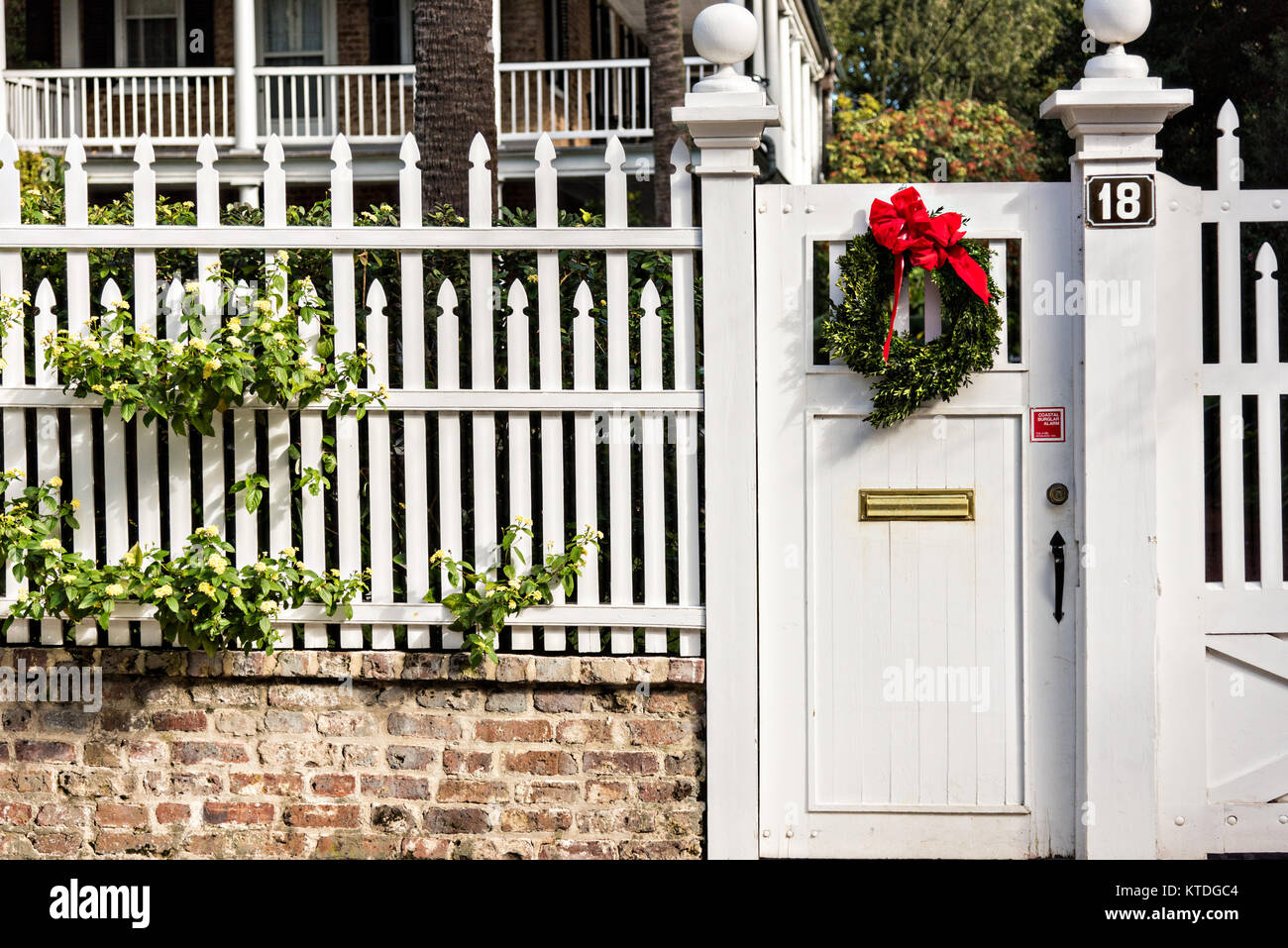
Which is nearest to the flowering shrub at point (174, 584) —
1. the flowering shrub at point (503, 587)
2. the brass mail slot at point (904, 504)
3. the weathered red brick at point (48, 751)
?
the flowering shrub at point (503, 587)

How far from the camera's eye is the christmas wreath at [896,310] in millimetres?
4254

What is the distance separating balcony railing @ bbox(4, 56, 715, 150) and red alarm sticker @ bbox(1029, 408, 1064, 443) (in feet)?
35.0

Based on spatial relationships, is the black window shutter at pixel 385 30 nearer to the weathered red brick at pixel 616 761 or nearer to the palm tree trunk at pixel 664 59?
the palm tree trunk at pixel 664 59

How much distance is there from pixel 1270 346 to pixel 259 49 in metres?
14.9

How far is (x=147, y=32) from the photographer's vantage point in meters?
16.9

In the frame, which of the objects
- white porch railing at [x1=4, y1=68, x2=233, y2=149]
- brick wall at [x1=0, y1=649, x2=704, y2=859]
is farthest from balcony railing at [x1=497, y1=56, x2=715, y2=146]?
brick wall at [x1=0, y1=649, x2=704, y2=859]

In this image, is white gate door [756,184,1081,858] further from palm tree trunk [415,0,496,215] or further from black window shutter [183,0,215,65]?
black window shutter [183,0,215,65]

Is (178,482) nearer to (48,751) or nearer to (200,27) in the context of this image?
(48,751)

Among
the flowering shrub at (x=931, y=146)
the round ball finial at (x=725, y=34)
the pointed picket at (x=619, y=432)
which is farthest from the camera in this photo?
the flowering shrub at (x=931, y=146)

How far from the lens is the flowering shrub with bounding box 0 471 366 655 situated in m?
4.37

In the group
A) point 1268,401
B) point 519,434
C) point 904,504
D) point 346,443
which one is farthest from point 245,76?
point 1268,401

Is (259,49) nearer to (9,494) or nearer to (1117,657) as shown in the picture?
(9,494)

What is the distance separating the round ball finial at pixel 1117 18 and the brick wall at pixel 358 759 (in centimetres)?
241

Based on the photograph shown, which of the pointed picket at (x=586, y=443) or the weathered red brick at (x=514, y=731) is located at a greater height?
the pointed picket at (x=586, y=443)
